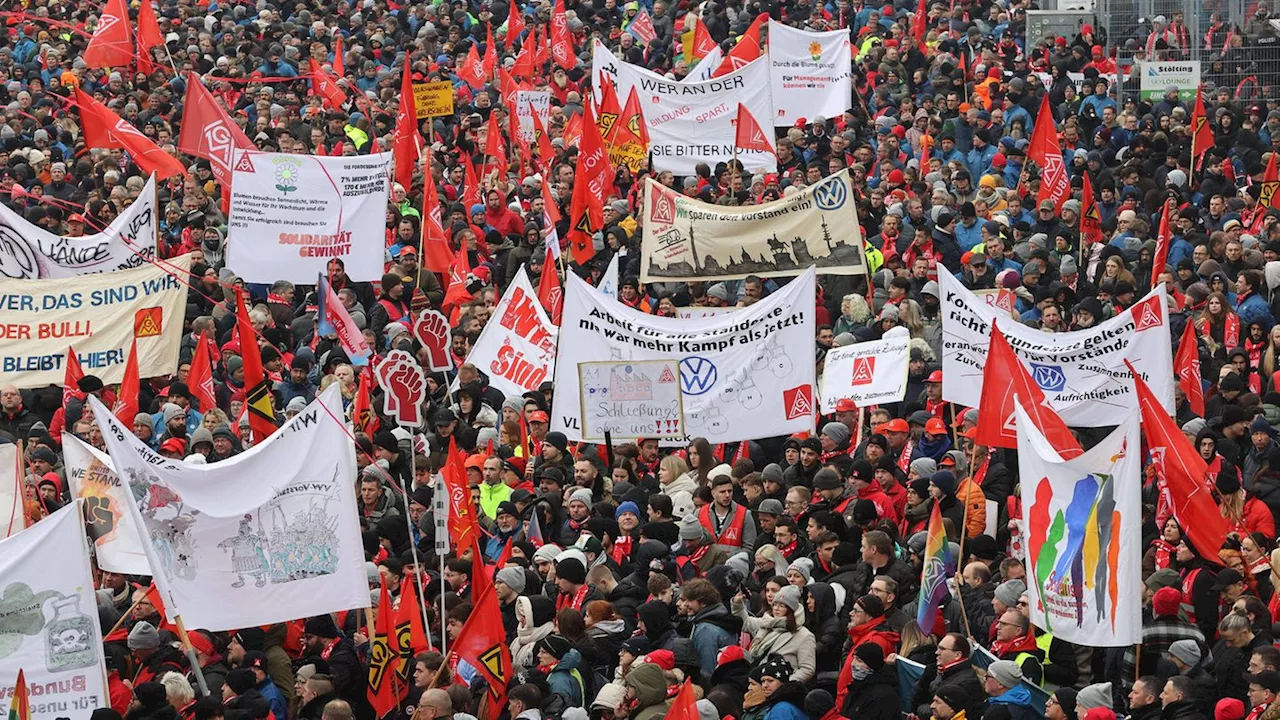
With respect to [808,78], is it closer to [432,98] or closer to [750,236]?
[432,98]

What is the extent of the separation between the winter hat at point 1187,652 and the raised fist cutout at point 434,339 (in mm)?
7513

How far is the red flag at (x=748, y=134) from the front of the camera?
2214 centimetres

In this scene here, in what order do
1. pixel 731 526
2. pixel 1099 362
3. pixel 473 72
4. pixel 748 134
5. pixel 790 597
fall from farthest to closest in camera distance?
pixel 473 72
pixel 748 134
pixel 1099 362
pixel 731 526
pixel 790 597

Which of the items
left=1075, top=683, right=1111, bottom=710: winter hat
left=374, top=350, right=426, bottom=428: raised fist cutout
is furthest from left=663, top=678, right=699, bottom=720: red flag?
left=374, top=350, right=426, bottom=428: raised fist cutout

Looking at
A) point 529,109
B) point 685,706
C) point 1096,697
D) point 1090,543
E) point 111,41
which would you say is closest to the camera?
point 685,706

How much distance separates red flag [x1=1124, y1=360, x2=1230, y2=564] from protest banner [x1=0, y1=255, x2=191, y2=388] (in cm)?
831

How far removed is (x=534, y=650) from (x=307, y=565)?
1433mm

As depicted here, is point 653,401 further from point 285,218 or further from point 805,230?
point 285,218

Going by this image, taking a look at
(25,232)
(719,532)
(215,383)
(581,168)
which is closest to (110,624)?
(719,532)

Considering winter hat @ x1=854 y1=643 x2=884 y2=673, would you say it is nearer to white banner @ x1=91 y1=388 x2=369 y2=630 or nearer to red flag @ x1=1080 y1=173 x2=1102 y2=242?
white banner @ x1=91 y1=388 x2=369 y2=630

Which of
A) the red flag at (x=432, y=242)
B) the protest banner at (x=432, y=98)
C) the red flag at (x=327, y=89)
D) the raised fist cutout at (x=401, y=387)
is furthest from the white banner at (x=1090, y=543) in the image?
the red flag at (x=327, y=89)

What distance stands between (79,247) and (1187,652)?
11166 mm

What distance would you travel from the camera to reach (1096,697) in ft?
33.6

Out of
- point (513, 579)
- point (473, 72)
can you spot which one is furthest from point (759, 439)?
point (473, 72)
